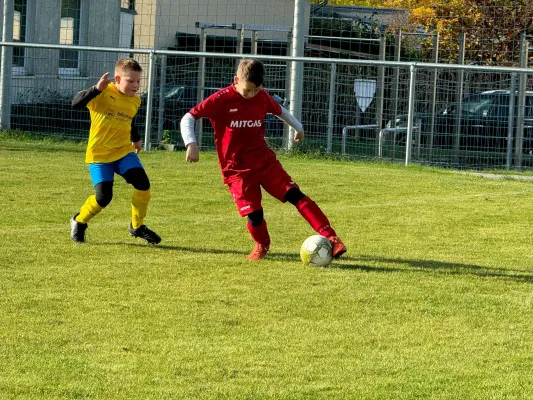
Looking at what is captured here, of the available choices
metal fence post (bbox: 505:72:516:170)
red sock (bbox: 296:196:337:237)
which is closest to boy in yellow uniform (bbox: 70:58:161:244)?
red sock (bbox: 296:196:337:237)

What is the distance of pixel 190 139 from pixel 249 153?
23.4 inches

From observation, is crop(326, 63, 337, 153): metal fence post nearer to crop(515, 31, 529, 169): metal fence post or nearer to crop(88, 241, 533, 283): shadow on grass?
crop(515, 31, 529, 169): metal fence post

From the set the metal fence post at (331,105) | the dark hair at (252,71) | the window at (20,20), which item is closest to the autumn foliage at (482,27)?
the metal fence post at (331,105)

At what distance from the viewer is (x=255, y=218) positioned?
29.3ft

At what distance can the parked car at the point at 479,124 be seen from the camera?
17047 millimetres

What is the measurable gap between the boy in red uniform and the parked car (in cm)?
831

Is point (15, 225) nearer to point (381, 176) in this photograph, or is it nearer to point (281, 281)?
point (281, 281)

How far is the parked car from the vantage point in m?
17.0

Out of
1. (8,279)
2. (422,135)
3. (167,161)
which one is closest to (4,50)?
(167,161)

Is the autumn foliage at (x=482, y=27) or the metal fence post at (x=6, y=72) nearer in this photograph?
the metal fence post at (x=6, y=72)

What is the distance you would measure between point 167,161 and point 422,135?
4.23 m

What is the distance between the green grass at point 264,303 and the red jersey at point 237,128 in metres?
0.75

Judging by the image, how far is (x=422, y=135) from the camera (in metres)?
17.5

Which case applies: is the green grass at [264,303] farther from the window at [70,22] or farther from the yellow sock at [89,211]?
the window at [70,22]
